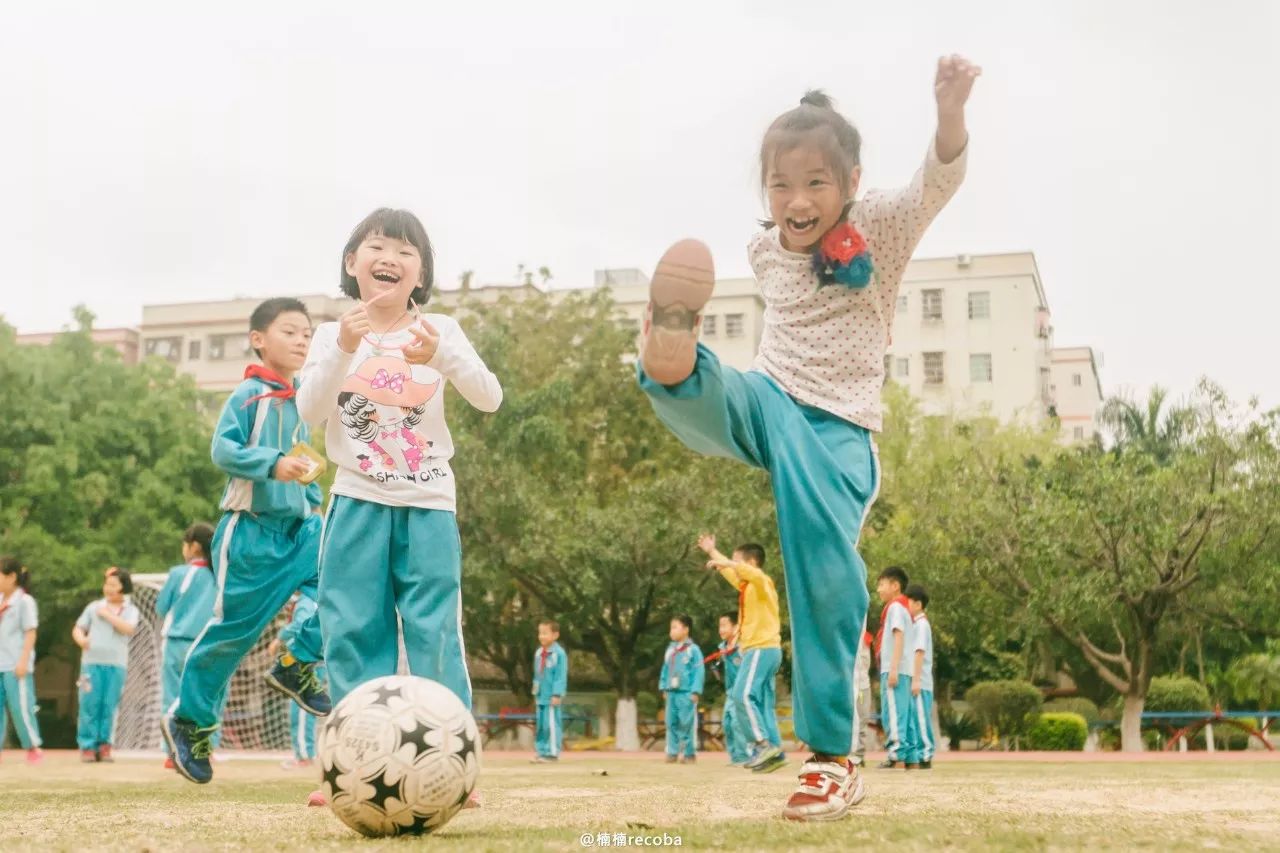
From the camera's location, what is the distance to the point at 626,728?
93.7ft

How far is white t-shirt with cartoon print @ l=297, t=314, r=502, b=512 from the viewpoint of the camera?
4.78 m

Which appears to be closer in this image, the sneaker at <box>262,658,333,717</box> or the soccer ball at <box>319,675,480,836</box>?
the soccer ball at <box>319,675,480,836</box>

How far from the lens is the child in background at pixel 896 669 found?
1242 cm

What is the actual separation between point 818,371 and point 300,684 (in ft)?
10.6

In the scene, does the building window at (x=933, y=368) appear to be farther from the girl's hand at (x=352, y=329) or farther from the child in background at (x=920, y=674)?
the girl's hand at (x=352, y=329)

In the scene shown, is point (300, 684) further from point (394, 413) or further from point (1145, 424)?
point (1145, 424)

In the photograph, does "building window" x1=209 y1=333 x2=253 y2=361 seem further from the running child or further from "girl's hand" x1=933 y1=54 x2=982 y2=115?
"girl's hand" x1=933 y1=54 x2=982 y2=115

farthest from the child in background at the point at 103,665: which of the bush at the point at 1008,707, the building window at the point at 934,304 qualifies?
the building window at the point at 934,304

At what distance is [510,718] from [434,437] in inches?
944

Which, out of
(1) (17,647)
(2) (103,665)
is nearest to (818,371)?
(1) (17,647)

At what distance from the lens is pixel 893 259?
438 cm

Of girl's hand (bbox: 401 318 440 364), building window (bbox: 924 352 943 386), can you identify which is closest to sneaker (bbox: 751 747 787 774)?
girl's hand (bbox: 401 318 440 364)

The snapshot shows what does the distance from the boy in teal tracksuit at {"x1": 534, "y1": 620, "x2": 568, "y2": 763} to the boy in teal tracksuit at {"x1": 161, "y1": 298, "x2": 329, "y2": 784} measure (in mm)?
10304

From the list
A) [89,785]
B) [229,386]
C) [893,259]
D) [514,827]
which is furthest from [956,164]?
[229,386]
